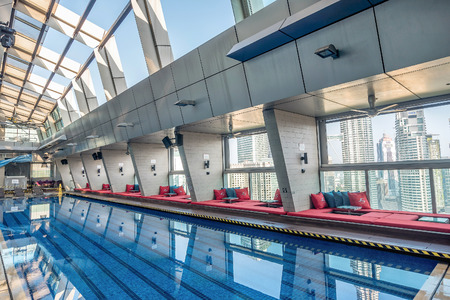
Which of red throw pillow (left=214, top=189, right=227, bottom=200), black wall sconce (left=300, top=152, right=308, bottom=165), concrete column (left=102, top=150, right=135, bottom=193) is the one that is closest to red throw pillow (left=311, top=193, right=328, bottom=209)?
black wall sconce (left=300, top=152, right=308, bottom=165)

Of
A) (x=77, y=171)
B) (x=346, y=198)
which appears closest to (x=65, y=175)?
(x=77, y=171)

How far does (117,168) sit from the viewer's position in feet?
51.0

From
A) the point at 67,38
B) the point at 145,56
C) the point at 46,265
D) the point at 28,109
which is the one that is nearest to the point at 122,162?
the point at 67,38

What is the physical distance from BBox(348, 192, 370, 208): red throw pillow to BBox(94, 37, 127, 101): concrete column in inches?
411

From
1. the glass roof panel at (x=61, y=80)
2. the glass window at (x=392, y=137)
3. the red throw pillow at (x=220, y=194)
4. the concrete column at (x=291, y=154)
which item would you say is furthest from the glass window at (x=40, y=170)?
the glass window at (x=392, y=137)

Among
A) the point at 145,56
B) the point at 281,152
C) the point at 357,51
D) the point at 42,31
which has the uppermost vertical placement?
the point at 42,31

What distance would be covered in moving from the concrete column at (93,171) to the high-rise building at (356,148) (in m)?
15.9

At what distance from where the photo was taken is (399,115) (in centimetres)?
661

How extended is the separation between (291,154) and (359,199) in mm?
2048

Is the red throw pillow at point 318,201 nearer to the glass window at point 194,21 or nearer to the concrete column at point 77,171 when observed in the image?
the glass window at point 194,21

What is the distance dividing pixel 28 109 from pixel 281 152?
2690 cm

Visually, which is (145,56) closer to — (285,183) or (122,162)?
(285,183)

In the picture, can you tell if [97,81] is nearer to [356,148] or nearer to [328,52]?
[356,148]

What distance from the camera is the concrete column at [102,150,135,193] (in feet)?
49.7
